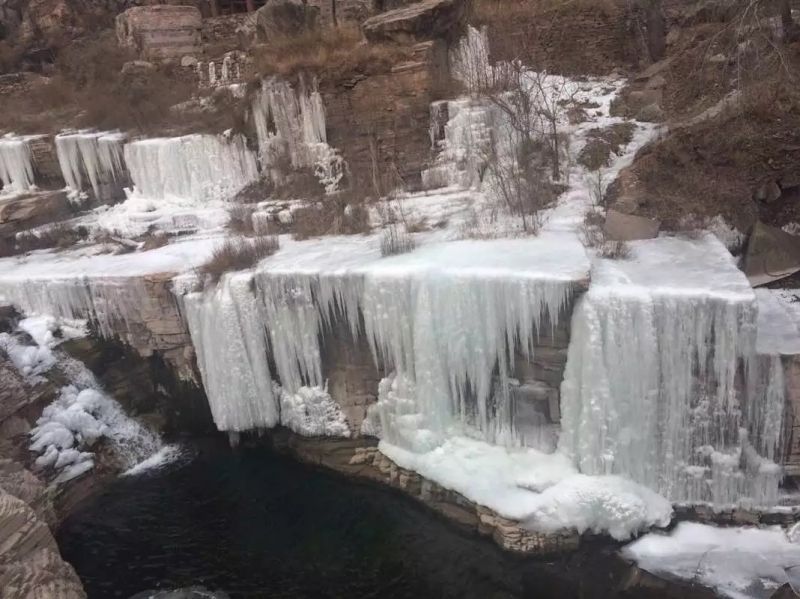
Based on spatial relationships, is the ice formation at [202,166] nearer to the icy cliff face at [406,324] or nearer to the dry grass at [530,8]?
the icy cliff face at [406,324]

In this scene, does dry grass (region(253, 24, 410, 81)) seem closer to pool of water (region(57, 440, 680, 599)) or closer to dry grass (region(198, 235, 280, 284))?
dry grass (region(198, 235, 280, 284))

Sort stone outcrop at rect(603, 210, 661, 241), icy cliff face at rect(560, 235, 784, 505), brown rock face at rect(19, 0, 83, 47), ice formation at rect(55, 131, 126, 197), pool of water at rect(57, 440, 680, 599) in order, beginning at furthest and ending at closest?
brown rock face at rect(19, 0, 83, 47) < ice formation at rect(55, 131, 126, 197) < stone outcrop at rect(603, 210, 661, 241) < pool of water at rect(57, 440, 680, 599) < icy cliff face at rect(560, 235, 784, 505)

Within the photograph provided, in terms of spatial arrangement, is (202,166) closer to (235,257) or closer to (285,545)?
(235,257)

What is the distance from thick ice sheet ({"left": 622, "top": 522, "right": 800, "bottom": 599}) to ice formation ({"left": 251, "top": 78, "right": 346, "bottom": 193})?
854cm

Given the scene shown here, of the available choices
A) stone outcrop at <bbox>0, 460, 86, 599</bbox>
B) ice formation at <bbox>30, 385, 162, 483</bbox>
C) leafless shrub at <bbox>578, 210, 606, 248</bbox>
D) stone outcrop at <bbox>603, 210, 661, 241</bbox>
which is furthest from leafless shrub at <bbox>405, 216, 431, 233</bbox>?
stone outcrop at <bbox>0, 460, 86, 599</bbox>

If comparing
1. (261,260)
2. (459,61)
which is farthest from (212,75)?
(261,260)

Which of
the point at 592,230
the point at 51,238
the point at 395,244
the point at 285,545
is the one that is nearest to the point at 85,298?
the point at 51,238

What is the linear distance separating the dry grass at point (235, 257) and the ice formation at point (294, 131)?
308 cm

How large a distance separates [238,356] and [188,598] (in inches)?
125

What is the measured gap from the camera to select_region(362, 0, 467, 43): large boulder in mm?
12555

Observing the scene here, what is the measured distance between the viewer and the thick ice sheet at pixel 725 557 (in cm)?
569

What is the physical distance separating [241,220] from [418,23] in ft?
17.8

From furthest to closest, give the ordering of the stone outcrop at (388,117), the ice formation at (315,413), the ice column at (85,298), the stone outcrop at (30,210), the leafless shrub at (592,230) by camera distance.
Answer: the stone outcrop at (30,210), the stone outcrop at (388,117), the ice column at (85,298), the ice formation at (315,413), the leafless shrub at (592,230)

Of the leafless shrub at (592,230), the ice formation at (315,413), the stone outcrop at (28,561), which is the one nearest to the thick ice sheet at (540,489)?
the ice formation at (315,413)
